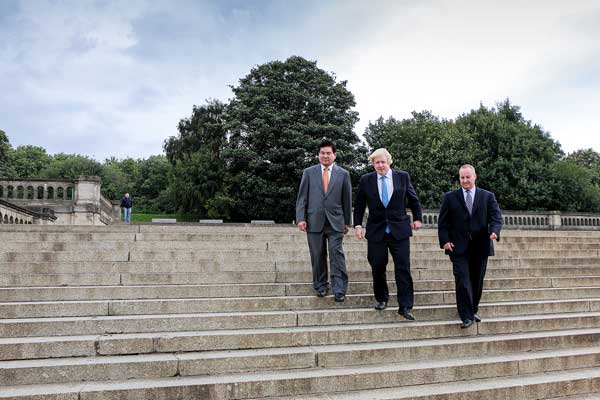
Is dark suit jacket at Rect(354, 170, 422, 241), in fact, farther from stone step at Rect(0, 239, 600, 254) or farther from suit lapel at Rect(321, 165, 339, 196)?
stone step at Rect(0, 239, 600, 254)

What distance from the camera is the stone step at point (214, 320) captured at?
4492 mm

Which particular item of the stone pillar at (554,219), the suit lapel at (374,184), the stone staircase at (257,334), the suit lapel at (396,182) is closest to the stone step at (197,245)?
the stone staircase at (257,334)

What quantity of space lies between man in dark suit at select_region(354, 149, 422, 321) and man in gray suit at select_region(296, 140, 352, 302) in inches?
9.7

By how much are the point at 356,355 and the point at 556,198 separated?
32764 millimetres

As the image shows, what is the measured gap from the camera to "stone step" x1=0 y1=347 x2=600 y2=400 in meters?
3.67

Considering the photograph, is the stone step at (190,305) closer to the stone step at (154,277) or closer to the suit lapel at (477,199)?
the stone step at (154,277)

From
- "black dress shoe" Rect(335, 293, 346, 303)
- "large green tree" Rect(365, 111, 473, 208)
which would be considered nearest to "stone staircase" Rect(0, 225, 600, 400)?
"black dress shoe" Rect(335, 293, 346, 303)

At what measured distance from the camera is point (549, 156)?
110 ft

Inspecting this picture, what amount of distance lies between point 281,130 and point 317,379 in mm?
25526

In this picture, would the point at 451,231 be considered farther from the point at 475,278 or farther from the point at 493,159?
the point at 493,159

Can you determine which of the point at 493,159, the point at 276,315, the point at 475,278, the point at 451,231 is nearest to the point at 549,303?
the point at 475,278

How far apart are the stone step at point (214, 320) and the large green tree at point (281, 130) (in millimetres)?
21688

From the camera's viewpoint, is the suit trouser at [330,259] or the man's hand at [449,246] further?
the suit trouser at [330,259]

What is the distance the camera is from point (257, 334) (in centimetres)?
Result: 453
